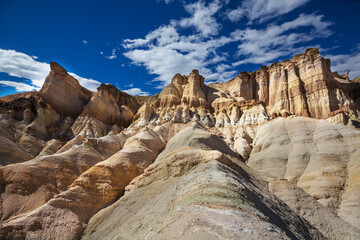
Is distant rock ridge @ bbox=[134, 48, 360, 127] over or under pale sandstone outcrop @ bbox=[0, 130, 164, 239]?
over

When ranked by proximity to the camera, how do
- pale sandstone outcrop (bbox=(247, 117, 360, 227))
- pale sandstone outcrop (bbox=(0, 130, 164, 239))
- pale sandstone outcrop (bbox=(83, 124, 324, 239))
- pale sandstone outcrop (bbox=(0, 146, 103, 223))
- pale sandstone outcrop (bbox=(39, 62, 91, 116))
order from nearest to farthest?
pale sandstone outcrop (bbox=(83, 124, 324, 239))
pale sandstone outcrop (bbox=(0, 130, 164, 239))
pale sandstone outcrop (bbox=(0, 146, 103, 223))
pale sandstone outcrop (bbox=(247, 117, 360, 227))
pale sandstone outcrop (bbox=(39, 62, 91, 116))

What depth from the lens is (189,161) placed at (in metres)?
14.1

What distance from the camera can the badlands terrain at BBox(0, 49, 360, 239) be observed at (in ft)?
28.9

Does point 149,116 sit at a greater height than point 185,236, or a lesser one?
greater

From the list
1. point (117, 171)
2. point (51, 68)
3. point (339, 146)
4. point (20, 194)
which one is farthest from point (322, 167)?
point (51, 68)

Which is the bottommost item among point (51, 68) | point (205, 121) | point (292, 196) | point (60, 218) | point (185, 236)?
point (60, 218)

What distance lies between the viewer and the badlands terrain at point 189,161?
347 inches

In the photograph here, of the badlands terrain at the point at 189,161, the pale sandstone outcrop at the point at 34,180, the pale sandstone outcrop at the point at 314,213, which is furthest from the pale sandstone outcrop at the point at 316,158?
the pale sandstone outcrop at the point at 34,180

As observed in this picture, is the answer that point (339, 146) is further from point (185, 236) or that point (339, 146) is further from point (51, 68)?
point (51, 68)

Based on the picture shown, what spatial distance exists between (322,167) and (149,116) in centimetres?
3174

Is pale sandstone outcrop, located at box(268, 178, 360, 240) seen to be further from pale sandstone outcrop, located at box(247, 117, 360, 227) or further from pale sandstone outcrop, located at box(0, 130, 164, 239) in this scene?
pale sandstone outcrop, located at box(0, 130, 164, 239)

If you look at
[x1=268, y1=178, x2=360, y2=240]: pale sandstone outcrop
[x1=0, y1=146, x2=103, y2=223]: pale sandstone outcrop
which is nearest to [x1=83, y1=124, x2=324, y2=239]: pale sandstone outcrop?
[x1=268, y1=178, x2=360, y2=240]: pale sandstone outcrop

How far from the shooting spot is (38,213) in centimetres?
1302

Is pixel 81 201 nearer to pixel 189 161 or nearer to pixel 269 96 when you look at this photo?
pixel 189 161
